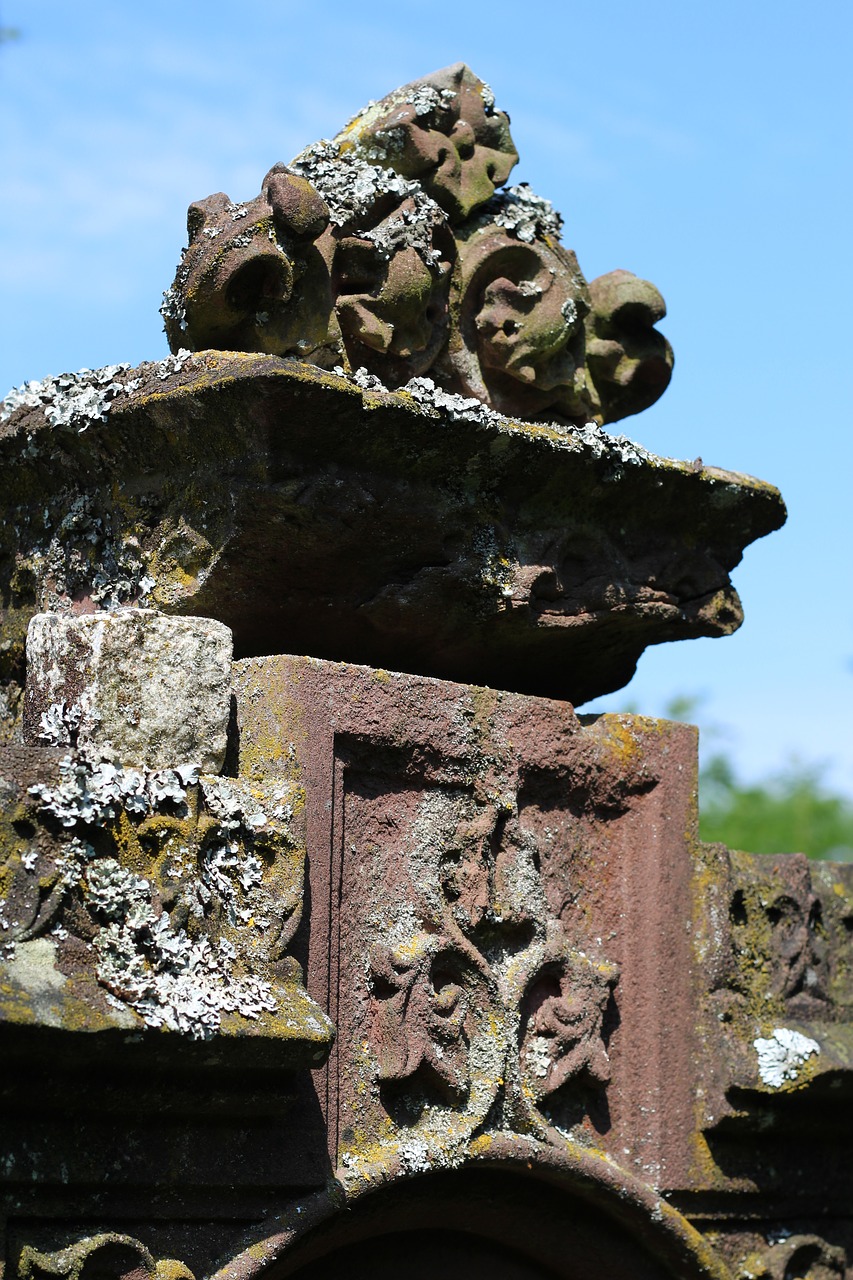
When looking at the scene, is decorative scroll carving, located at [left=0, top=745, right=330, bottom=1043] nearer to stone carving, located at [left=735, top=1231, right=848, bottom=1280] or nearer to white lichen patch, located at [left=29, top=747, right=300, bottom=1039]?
white lichen patch, located at [left=29, top=747, right=300, bottom=1039]

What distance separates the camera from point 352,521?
2.92m

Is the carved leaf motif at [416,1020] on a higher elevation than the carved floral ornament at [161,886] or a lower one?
lower

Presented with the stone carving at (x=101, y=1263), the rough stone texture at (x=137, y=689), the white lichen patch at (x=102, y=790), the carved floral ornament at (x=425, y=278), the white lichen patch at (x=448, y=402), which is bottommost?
the stone carving at (x=101, y=1263)

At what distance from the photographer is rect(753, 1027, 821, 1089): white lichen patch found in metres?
3.30

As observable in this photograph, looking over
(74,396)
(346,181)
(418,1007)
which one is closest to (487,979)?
(418,1007)

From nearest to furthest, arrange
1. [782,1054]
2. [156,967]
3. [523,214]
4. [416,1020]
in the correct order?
[156,967]
[416,1020]
[782,1054]
[523,214]

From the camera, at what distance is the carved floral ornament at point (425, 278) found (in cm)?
290

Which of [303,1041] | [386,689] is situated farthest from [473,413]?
[303,1041]

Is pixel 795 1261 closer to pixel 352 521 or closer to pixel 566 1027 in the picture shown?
pixel 566 1027

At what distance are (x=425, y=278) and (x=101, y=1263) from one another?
1.77m

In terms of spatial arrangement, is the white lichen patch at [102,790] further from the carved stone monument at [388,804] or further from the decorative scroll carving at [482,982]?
the decorative scroll carving at [482,982]

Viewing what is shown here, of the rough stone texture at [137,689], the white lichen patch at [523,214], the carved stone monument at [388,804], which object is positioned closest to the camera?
the carved stone monument at [388,804]

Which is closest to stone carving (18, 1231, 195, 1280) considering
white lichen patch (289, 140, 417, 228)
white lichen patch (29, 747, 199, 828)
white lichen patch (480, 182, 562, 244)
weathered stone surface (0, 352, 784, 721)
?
white lichen patch (29, 747, 199, 828)

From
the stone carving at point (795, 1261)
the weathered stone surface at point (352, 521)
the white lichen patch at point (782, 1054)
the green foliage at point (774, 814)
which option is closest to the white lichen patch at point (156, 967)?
the weathered stone surface at point (352, 521)
